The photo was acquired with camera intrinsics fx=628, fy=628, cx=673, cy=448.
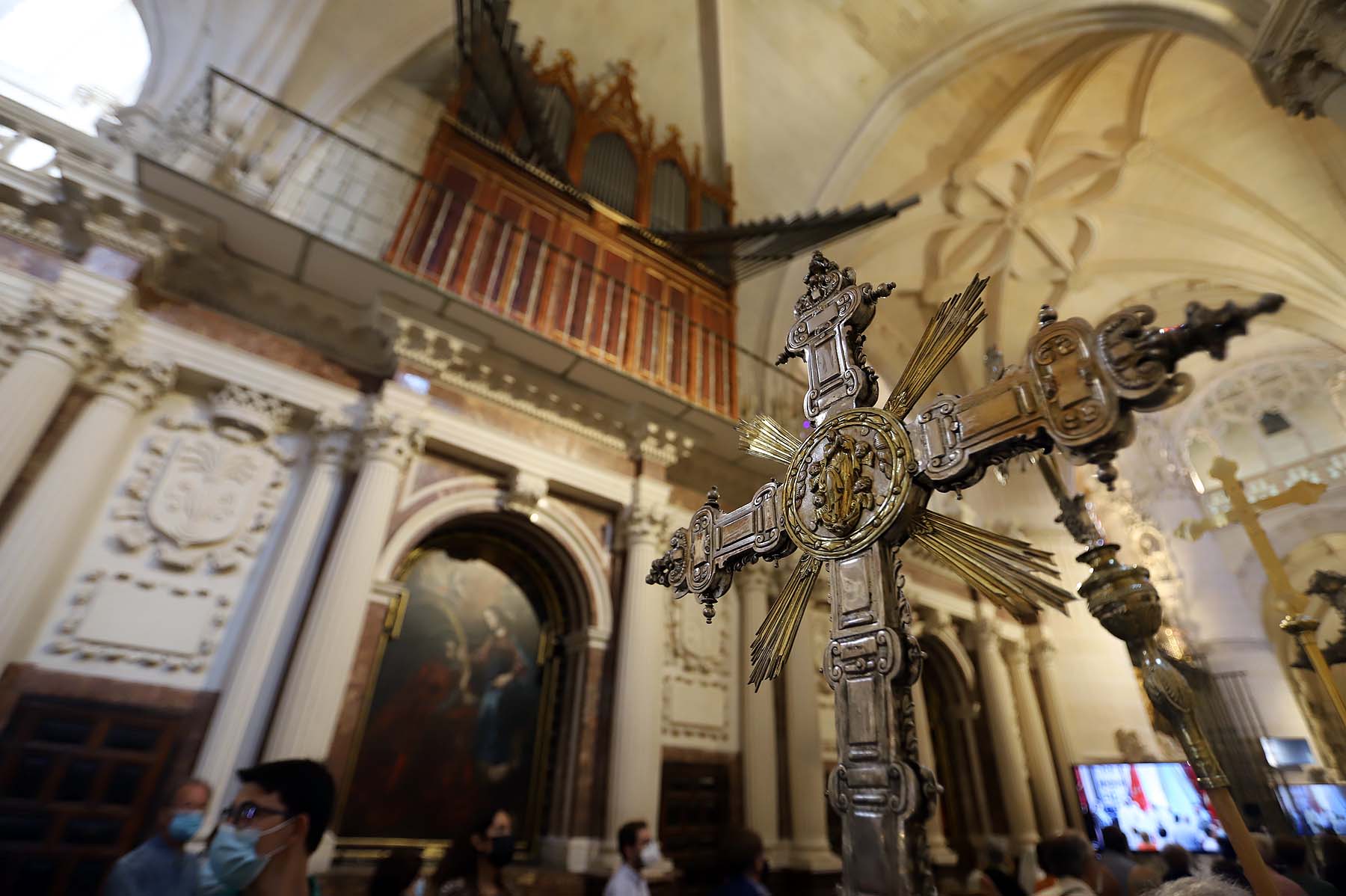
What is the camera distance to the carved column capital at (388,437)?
4375 mm

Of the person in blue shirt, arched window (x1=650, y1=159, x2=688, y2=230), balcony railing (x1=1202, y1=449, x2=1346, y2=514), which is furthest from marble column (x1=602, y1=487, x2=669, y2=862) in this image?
balcony railing (x1=1202, y1=449, x2=1346, y2=514)

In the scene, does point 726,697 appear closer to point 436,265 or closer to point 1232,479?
point 436,265

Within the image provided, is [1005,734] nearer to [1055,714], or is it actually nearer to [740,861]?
[1055,714]

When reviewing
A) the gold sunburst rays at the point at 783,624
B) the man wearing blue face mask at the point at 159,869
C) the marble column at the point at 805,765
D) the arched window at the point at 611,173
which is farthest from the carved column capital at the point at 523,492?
the arched window at the point at 611,173

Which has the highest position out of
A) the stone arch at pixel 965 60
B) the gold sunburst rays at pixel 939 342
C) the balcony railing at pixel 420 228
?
the stone arch at pixel 965 60

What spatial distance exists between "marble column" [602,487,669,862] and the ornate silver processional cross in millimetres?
3248

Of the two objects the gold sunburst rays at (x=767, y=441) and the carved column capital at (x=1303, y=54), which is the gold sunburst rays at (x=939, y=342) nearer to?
the gold sunburst rays at (x=767, y=441)

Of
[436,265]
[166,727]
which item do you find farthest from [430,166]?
[166,727]

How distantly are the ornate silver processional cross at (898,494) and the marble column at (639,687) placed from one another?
325cm

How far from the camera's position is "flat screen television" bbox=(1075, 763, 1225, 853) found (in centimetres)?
716

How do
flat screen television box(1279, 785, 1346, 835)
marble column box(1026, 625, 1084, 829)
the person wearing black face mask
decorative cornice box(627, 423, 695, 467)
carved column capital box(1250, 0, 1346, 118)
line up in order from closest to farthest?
the person wearing black face mask < carved column capital box(1250, 0, 1346, 118) < flat screen television box(1279, 785, 1346, 835) < decorative cornice box(627, 423, 695, 467) < marble column box(1026, 625, 1084, 829)

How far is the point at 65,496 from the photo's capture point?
3459 millimetres

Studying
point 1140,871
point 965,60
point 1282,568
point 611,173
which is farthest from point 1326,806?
point 611,173

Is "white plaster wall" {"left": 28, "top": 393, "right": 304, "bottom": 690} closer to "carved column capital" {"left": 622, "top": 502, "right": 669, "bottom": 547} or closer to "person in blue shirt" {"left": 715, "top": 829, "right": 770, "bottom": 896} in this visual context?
"carved column capital" {"left": 622, "top": 502, "right": 669, "bottom": 547}
